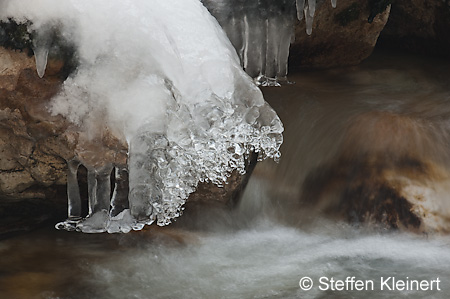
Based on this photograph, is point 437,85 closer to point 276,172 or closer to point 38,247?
point 276,172

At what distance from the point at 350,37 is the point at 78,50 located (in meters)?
2.84

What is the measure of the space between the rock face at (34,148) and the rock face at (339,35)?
1.73 m

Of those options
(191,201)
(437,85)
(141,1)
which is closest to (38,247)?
(191,201)

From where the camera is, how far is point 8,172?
374 centimetres

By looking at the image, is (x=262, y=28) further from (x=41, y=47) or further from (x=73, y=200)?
(x=73, y=200)

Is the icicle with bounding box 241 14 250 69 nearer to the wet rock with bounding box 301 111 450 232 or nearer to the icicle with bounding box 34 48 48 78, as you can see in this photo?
the wet rock with bounding box 301 111 450 232

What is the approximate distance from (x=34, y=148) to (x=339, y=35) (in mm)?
2853

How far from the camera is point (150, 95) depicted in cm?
322

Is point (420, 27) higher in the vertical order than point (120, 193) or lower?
higher

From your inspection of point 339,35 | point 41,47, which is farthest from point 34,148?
point 339,35

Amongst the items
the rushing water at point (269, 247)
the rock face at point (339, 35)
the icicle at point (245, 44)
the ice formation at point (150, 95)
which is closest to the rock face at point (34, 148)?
the ice formation at point (150, 95)

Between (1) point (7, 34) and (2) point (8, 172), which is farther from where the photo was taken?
(2) point (8, 172)

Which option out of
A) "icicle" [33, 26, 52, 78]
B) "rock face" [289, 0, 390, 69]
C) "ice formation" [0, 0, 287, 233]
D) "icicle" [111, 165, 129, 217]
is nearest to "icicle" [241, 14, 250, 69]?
"rock face" [289, 0, 390, 69]

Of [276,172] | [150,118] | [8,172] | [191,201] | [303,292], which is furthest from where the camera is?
[276,172]
